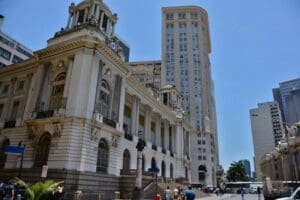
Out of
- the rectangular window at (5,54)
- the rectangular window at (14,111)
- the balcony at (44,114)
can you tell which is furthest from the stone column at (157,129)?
the rectangular window at (5,54)

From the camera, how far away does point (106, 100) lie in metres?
29.1

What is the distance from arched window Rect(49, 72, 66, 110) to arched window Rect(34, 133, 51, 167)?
3371mm

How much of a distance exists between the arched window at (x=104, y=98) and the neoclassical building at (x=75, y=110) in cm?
11

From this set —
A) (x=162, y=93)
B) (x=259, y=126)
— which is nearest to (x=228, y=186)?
(x=162, y=93)

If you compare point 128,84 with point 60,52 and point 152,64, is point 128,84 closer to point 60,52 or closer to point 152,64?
point 60,52

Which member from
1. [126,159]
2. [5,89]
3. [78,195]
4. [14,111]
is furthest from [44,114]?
[5,89]

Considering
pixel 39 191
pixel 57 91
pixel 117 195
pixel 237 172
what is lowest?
pixel 117 195

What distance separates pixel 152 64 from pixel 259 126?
242ft

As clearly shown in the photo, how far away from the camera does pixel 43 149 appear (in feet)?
83.0

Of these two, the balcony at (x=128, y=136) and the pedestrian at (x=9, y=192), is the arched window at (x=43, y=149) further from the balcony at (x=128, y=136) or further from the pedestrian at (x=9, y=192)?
the balcony at (x=128, y=136)

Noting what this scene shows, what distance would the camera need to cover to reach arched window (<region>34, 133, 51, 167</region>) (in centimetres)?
2483

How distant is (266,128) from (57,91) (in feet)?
419

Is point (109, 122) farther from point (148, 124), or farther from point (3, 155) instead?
point (148, 124)

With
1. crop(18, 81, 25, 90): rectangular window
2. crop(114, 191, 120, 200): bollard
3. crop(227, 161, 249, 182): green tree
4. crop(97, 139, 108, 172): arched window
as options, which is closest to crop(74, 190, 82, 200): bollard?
crop(97, 139, 108, 172): arched window
